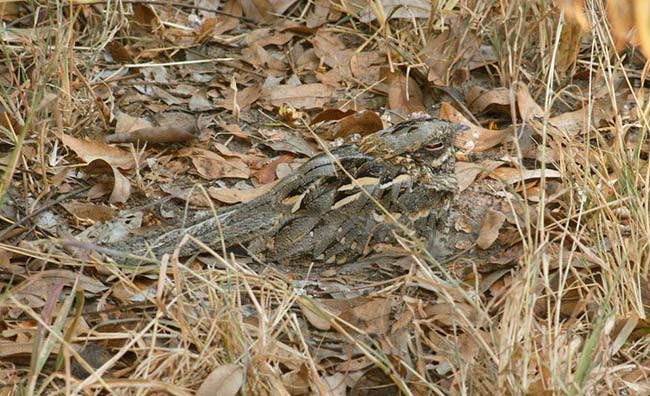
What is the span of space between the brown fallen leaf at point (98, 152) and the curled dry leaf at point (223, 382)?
1.62 meters

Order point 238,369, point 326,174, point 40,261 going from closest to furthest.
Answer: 1. point 238,369
2. point 40,261
3. point 326,174

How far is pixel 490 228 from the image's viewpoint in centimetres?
416

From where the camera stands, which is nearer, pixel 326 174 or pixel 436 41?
pixel 326 174

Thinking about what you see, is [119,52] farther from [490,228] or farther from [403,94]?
[490,228]

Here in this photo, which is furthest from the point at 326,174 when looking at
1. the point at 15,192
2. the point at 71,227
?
the point at 15,192

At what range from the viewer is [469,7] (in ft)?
15.9

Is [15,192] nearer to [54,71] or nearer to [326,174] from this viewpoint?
[54,71]

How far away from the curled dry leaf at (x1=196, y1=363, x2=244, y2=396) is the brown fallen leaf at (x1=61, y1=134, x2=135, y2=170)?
1.62 meters

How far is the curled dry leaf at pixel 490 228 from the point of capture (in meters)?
4.11

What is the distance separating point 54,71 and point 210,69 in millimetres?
1074

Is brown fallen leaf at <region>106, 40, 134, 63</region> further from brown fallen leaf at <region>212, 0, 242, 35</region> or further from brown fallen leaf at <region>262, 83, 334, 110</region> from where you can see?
brown fallen leaf at <region>262, 83, 334, 110</region>

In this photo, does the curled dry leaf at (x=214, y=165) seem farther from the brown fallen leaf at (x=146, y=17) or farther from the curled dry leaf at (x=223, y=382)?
the curled dry leaf at (x=223, y=382)

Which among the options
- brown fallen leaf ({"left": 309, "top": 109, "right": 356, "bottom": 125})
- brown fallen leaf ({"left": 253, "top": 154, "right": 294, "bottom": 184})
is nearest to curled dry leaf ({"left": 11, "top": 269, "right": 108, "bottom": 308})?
brown fallen leaf ({"left": 253, "top": 154, "right": 294, "bottom": 184})

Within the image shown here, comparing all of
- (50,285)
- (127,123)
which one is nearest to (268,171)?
(127,123)
